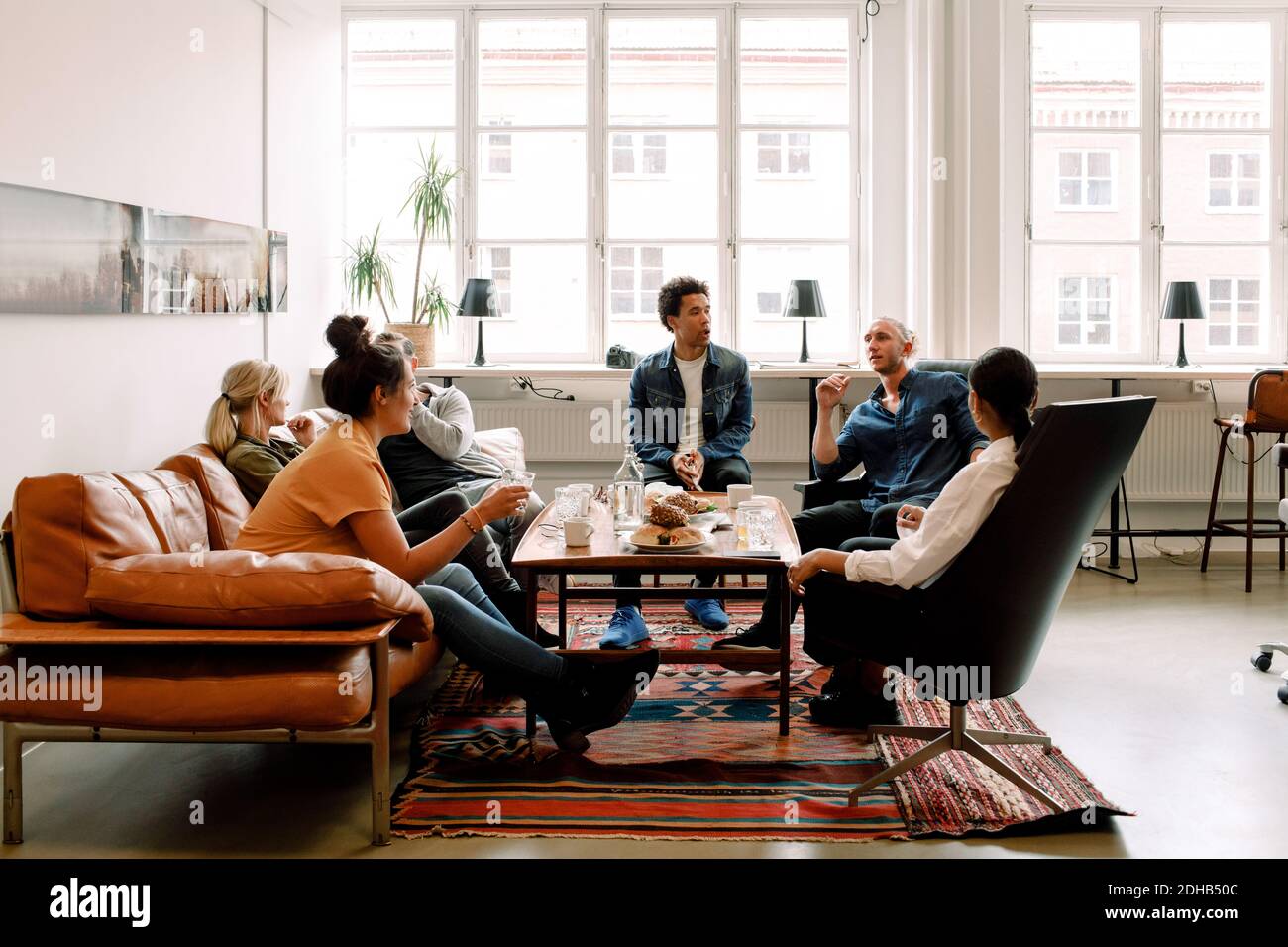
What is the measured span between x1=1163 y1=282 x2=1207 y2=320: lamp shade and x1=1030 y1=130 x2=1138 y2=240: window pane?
1.96ft

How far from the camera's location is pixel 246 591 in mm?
2648

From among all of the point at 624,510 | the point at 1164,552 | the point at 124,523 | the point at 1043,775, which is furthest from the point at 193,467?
the point at 1164,552

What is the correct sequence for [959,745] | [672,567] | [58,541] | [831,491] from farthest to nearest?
[831,491] → [672,567] → [959,745] → [58,541]

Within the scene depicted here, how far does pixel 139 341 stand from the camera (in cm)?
403

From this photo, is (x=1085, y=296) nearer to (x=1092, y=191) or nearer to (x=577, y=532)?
(x=1092, y=191)

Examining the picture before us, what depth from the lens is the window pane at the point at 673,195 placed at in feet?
22.1

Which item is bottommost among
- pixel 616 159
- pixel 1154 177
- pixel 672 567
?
pixel 672 567

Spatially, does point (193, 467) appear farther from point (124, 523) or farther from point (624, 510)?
point (624, 510)

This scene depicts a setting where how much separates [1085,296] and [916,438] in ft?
9.55

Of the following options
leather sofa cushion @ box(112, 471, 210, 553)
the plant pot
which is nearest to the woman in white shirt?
leather sofa cushion @ box(112, 471, 210, 553)

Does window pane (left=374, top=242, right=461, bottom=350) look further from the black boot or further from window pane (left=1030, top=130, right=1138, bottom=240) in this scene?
the black boot

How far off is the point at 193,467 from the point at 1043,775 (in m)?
2.59

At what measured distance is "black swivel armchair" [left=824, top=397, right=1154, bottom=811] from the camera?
2.64 m

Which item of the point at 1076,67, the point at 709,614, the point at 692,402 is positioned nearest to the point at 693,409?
the point at 692,402
